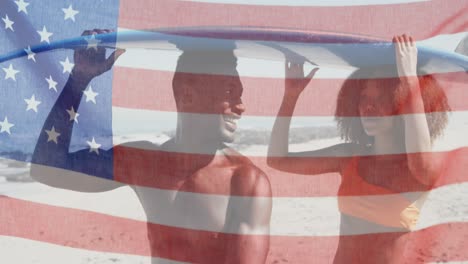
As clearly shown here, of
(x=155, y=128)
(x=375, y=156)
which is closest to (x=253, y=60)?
(x=155, y=128)

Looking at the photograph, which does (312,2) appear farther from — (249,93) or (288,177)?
(288,177)

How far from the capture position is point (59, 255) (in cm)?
297

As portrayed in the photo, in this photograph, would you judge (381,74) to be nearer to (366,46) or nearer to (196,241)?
(366,46)

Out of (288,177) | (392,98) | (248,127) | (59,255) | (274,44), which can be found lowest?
(59,255)

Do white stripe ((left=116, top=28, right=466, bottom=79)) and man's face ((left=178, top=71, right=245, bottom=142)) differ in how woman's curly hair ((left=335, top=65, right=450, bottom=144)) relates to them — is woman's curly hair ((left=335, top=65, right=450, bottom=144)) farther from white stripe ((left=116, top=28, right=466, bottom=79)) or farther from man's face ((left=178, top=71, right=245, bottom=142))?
man's face ((left=178, top=71, right=245, bottom=142))

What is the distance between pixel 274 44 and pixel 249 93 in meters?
0.16

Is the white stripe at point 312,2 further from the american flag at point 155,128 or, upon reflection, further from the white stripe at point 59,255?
the white stripe at point 59,255

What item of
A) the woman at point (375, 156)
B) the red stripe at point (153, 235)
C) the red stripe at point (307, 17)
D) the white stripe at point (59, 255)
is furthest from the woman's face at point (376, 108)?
the white stripe at point (59, 255)

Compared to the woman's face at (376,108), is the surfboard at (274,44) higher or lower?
higher

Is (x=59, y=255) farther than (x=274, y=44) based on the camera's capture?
Yes

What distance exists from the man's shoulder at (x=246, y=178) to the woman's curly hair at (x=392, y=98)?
26 centimetres

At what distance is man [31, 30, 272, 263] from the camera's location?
2.92 meters

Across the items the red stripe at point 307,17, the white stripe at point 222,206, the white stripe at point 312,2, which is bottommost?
the white stripe at point 222,206

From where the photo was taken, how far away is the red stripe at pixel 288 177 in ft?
9.60
